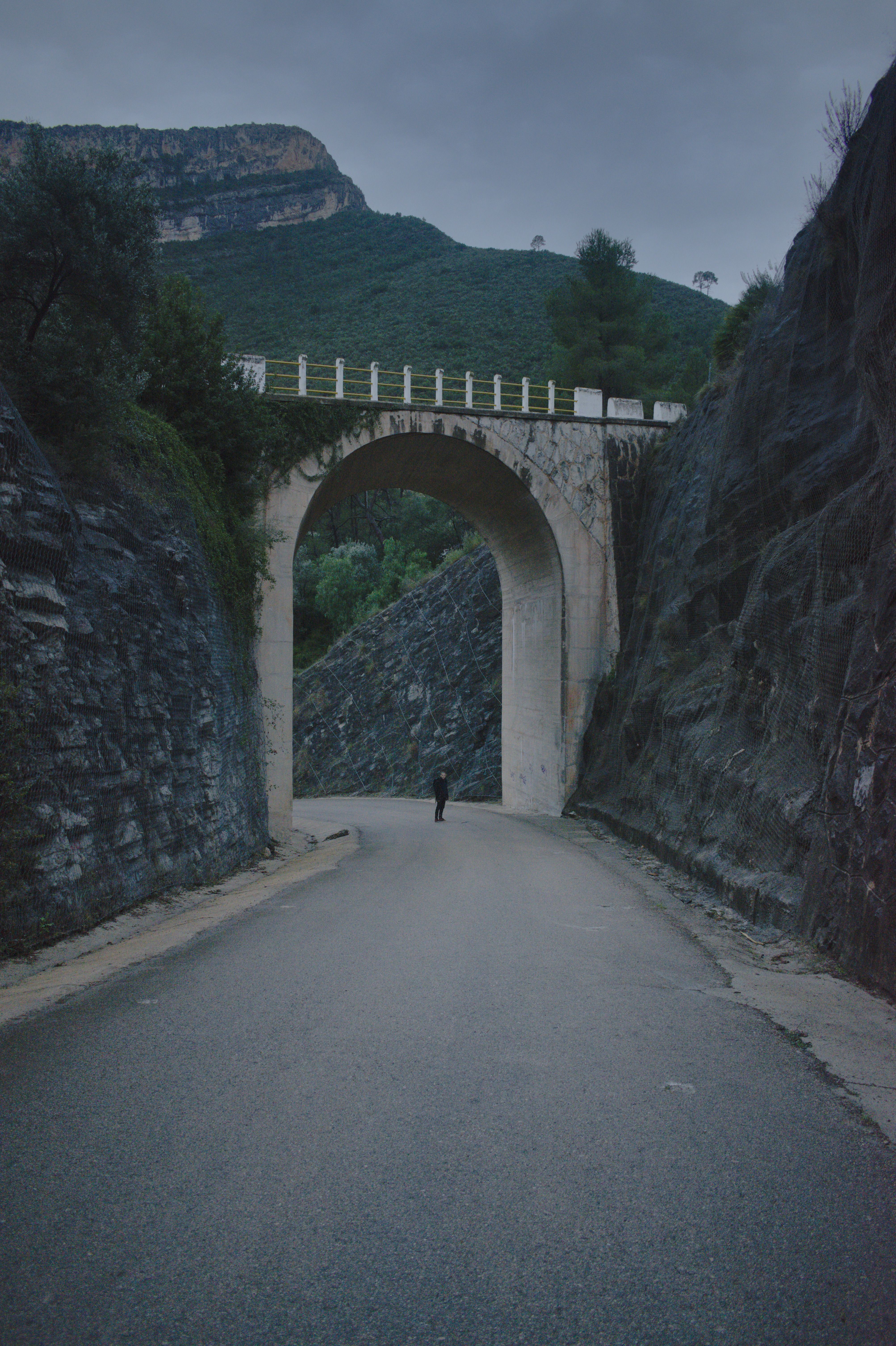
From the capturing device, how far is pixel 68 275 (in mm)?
9188

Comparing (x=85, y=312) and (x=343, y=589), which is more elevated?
(x=343, y=589)

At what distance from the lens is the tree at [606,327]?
32.6 metres

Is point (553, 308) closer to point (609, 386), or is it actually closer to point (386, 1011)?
point (609, 386)

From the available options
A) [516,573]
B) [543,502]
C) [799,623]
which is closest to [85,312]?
[799,623]

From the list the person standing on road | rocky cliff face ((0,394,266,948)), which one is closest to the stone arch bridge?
the person standing on road

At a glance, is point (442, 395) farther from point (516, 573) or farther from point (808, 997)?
point (808, 997)

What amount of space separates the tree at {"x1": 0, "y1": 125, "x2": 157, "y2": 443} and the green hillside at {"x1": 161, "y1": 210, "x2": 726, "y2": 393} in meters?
41.6

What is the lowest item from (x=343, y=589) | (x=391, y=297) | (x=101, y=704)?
(x=101, y=704)

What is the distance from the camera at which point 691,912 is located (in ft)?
28.6

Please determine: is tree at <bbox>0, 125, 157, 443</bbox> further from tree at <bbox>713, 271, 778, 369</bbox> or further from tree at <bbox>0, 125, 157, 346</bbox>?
tree at <bbox>713, 271, 778, 369</bbox>

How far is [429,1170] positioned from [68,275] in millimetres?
9731

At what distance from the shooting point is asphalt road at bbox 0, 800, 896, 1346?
92.0 inches

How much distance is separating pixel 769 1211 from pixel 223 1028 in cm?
292

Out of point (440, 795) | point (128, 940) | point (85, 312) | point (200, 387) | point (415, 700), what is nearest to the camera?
point (128, 940)
